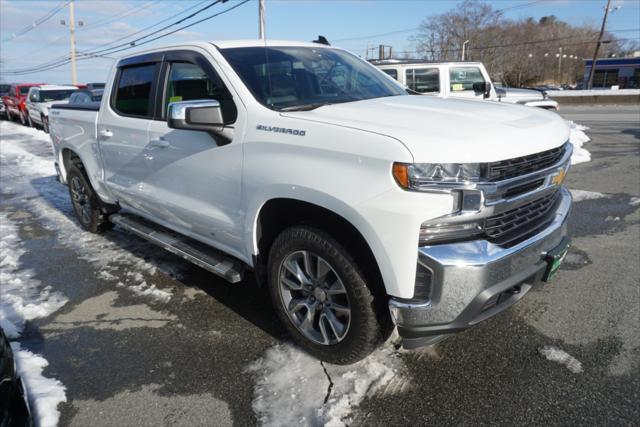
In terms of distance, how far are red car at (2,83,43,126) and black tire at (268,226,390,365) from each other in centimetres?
2166

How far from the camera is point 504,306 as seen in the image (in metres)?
2.53

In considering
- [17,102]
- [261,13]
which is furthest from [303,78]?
[17,102]

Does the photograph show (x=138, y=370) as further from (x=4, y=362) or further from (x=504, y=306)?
(x=504, y=306)

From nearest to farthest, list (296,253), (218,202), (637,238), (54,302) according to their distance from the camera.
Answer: (296,253), (218,202), (54,302), (637,238)

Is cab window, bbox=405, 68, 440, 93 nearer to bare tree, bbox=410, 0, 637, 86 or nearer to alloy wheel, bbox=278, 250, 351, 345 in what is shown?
alloy wheel, bbox=278, 250, 351, 345

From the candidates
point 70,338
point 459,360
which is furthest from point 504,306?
point 70,338

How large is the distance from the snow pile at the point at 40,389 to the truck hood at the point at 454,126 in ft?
7.07

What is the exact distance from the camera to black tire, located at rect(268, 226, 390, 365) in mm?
2568

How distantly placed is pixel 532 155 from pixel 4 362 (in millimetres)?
2752

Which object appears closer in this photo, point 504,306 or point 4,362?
point 4,362

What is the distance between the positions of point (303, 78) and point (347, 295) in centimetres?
169

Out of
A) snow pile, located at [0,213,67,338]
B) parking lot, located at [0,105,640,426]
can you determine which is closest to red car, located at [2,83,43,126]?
snow pile, located at [0,213,67,338]

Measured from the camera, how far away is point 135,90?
4277 millimetres

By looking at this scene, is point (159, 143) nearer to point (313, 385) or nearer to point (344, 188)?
point (344, 188)
